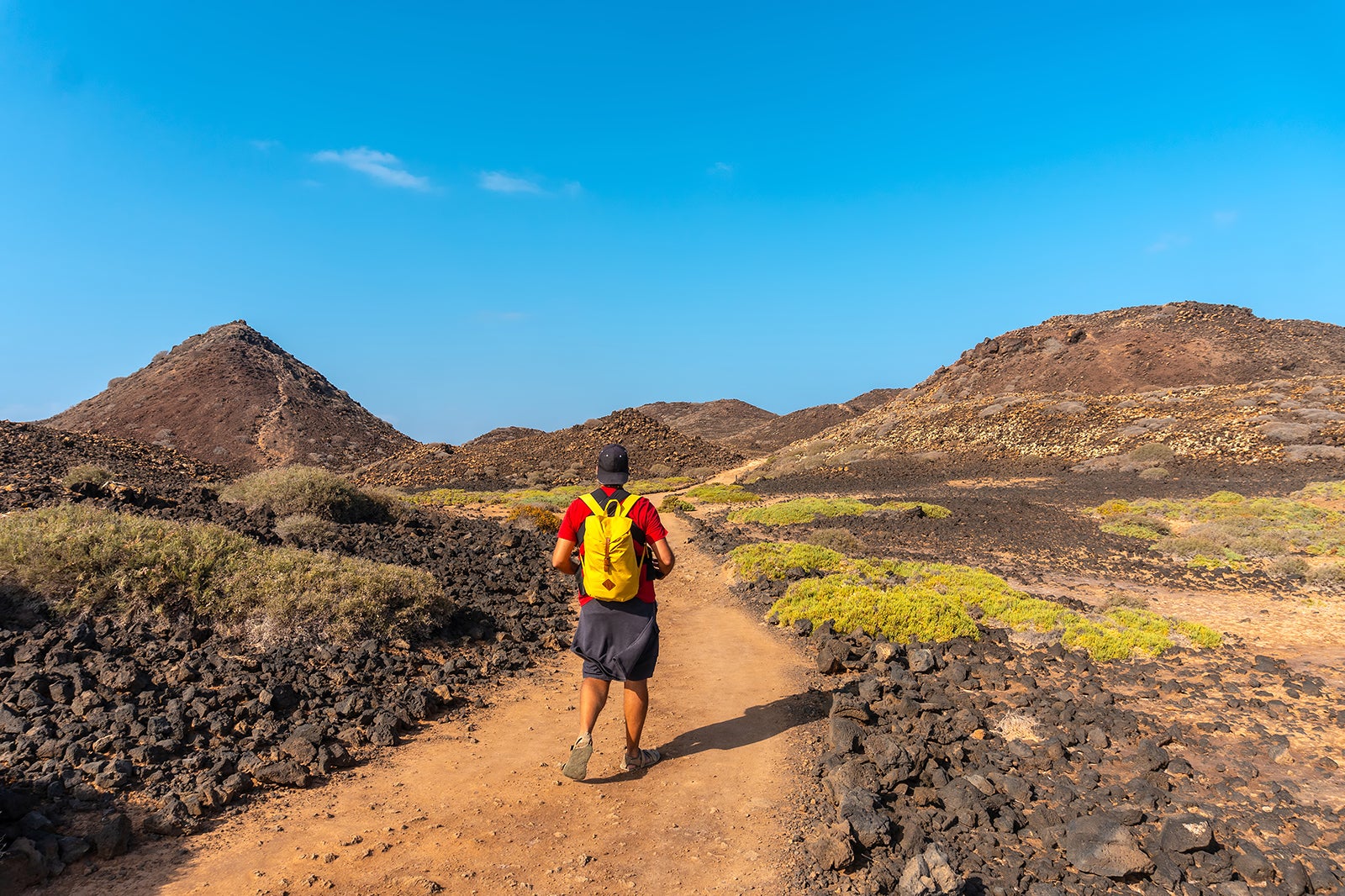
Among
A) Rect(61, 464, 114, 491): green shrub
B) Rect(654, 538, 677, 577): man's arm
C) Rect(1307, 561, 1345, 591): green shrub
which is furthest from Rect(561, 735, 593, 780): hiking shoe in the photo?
Rect(1307, 561, 1345, 591): green shrub

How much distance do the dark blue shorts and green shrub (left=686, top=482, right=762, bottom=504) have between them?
20.2 meters

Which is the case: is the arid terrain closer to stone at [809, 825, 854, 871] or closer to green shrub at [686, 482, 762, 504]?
stone at [809, 825, 854, 871]

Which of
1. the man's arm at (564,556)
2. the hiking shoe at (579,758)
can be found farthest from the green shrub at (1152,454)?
the man's arm at (564,556)

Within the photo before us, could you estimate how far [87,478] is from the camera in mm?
14328

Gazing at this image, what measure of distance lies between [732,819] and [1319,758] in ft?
16.1

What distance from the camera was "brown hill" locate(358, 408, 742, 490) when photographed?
3575 centimetres

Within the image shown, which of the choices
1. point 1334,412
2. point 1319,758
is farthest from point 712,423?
point 1319,758

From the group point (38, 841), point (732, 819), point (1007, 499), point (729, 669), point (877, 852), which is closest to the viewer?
point (38, 841)

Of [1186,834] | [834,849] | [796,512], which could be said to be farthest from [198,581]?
[796,512]

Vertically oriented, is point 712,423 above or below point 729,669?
above

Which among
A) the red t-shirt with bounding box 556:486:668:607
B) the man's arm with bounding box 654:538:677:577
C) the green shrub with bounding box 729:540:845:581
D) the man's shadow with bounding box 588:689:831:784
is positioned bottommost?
the man's shadow with bounding box 588:689:831:784

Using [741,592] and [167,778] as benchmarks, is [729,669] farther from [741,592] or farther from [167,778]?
[167,778]

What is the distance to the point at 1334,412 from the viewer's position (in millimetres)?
28375

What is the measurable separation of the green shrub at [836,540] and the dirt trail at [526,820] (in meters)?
8.74
